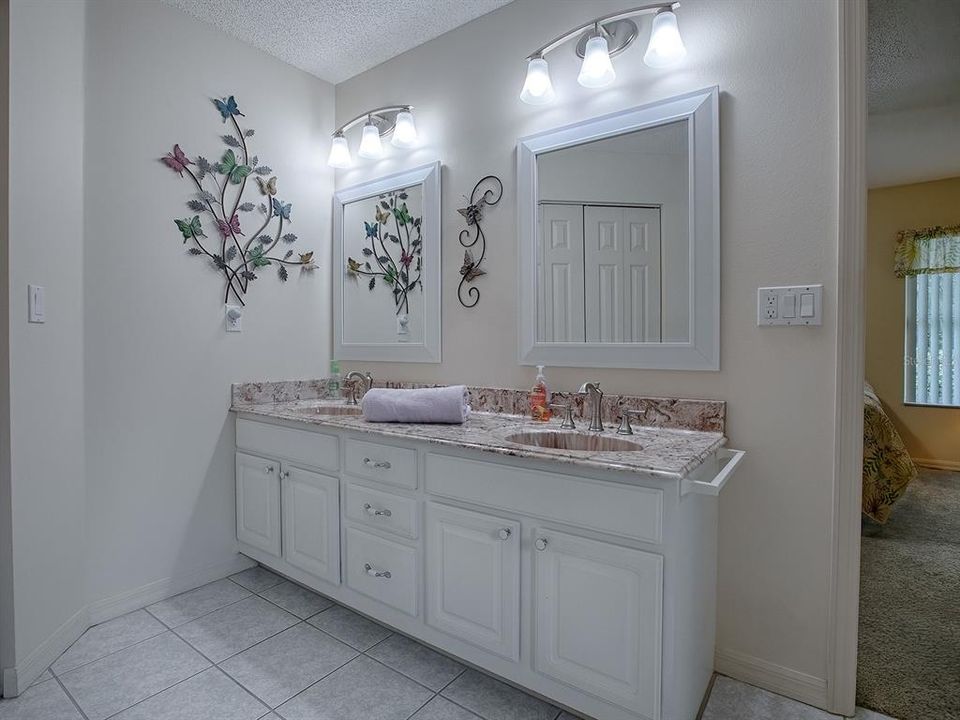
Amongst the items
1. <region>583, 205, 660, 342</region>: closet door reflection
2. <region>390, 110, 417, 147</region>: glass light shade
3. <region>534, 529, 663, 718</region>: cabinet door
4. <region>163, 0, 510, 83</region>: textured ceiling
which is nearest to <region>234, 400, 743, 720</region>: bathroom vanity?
<region>534, 529, 663, 718</region>: cabinet door

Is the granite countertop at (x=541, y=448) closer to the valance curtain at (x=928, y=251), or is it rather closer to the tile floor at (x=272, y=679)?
the tile floor at (x=272, y=679)

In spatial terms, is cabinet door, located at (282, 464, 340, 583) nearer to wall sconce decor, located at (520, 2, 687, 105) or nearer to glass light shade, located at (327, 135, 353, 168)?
glass light shade, located at (327, 135, 353, 168)

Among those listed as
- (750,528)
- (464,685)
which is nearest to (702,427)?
(750,528)

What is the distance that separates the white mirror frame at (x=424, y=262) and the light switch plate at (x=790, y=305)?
1300mm

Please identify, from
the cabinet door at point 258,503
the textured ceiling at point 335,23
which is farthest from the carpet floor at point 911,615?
the textured ceiling at point 335,23

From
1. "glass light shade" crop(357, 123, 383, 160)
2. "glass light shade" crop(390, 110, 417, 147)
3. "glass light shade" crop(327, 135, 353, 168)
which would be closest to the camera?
"glass light shade" crop(390, 110, 417, 147)

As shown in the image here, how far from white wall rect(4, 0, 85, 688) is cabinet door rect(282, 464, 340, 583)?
2.35 feet

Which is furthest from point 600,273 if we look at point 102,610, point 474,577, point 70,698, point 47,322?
point 102,610

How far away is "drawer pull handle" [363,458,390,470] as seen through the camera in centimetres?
174

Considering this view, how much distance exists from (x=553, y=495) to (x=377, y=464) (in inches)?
26.6

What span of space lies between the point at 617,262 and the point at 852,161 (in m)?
0.71

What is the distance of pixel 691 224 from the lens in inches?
65.7

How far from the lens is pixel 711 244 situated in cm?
163

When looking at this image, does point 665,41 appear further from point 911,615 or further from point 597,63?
point 911,615
